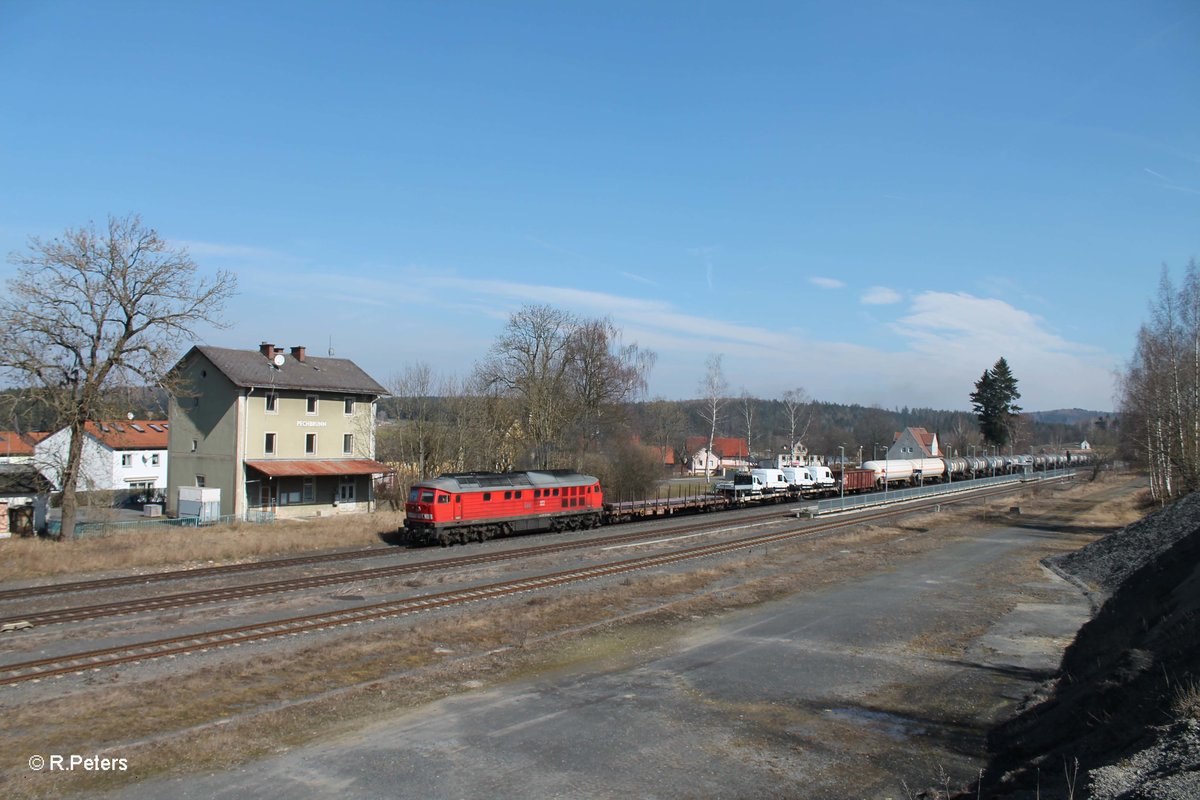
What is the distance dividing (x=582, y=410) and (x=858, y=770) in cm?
5339

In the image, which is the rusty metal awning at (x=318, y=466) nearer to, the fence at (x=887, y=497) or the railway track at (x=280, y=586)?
the railway track at (x=280, y=586)

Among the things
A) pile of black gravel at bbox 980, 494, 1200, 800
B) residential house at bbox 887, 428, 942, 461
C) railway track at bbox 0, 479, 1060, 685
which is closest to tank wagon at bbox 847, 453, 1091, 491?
residential house at bbox 887, 428, 942, 461

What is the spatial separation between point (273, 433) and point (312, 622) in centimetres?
2972

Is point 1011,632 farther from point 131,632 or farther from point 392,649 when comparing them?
point 131,632

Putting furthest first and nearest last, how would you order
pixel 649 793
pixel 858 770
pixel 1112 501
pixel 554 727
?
pixel 1112 501 → pixel 554 727 → pixel 858 770 → pixel 649 793

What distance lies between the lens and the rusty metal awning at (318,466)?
142 ft

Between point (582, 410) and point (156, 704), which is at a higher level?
point (582, 410)

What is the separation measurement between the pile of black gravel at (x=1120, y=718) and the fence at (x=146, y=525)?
33.3 m

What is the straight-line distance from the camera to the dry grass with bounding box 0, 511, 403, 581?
25484 millimetres

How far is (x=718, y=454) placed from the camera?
133 m

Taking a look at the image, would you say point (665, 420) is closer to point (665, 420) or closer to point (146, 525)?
point (665, 420)

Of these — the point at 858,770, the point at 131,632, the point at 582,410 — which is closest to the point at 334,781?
the point at 858,770

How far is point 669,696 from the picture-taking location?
13.1 meters

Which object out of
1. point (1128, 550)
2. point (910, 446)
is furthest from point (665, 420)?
point (1128, 550)
